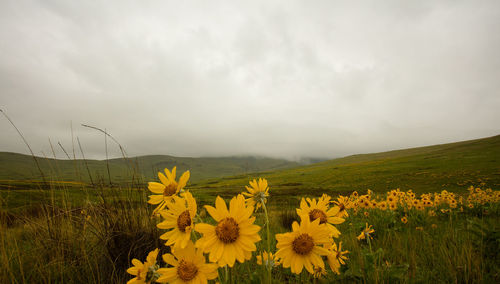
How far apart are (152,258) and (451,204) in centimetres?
962

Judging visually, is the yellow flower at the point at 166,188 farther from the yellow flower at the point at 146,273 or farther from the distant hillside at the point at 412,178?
the distant hillside at the point at 412,178

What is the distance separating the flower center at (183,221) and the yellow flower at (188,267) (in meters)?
0.10

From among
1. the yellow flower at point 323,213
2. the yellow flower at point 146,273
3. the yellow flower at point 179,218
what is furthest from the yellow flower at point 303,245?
the yellow flower at point 146,273

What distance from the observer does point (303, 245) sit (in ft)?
4.64

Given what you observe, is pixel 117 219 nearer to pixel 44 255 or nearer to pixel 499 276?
pixel 44 255

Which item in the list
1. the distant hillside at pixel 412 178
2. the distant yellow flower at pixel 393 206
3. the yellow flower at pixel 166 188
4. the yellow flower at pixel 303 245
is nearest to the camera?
the yellow flower at pixel 303 245

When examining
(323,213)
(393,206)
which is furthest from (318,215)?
(393,206)

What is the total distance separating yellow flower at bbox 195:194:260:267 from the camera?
1215 millimetres

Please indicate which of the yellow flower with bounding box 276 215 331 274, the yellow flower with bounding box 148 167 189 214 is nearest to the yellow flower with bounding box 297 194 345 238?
the yellow flower with bounding box 276 215 331 274

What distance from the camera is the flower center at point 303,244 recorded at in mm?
1409

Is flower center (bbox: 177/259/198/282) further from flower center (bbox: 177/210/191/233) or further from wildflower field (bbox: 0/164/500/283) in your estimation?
flower center (bbox: 177/210/191/233)

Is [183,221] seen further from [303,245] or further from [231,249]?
[303,245]

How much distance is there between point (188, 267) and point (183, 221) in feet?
0.98

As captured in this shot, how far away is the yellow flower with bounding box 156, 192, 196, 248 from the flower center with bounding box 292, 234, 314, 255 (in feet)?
2.40
